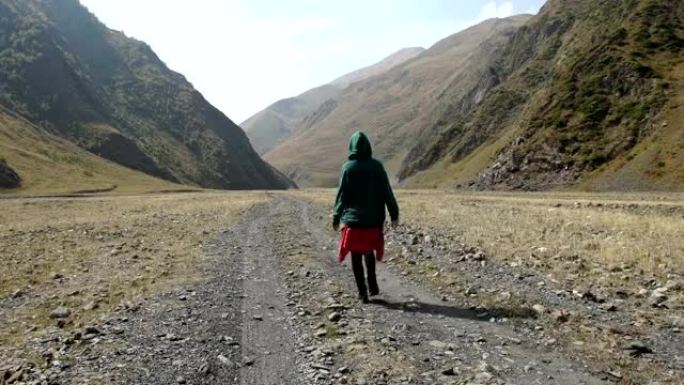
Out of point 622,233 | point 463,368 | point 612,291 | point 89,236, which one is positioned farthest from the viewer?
point 89,236

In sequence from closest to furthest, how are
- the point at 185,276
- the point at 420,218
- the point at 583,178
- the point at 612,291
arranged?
the point at 612,291 → the point at 185,276 → the point at 420,218 → the point at 583,178

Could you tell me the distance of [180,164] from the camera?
188000 millimetres

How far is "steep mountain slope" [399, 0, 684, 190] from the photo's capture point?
80438 mm

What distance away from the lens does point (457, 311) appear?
10.8 meters

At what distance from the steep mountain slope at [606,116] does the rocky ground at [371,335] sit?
67761 millimetres

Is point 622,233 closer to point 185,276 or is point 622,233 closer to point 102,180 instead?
point 185,276

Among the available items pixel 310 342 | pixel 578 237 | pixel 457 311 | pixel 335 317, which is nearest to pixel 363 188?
pixel 335 317

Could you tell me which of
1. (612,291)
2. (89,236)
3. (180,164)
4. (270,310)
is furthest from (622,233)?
(180,164)

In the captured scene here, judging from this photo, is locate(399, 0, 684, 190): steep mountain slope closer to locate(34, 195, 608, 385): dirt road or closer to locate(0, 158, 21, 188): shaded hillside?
locate(34, 195, 608, 385): dirt road

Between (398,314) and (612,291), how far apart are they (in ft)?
15.6

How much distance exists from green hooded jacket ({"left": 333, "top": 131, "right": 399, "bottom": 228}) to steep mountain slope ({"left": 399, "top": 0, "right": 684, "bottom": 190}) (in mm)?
68935

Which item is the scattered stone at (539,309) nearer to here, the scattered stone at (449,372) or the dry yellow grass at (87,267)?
the scattered stone at (449,372)

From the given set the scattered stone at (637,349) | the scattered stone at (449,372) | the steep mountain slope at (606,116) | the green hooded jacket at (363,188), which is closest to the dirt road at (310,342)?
the scattered stone at (449,372)

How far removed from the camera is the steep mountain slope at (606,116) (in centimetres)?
8044
